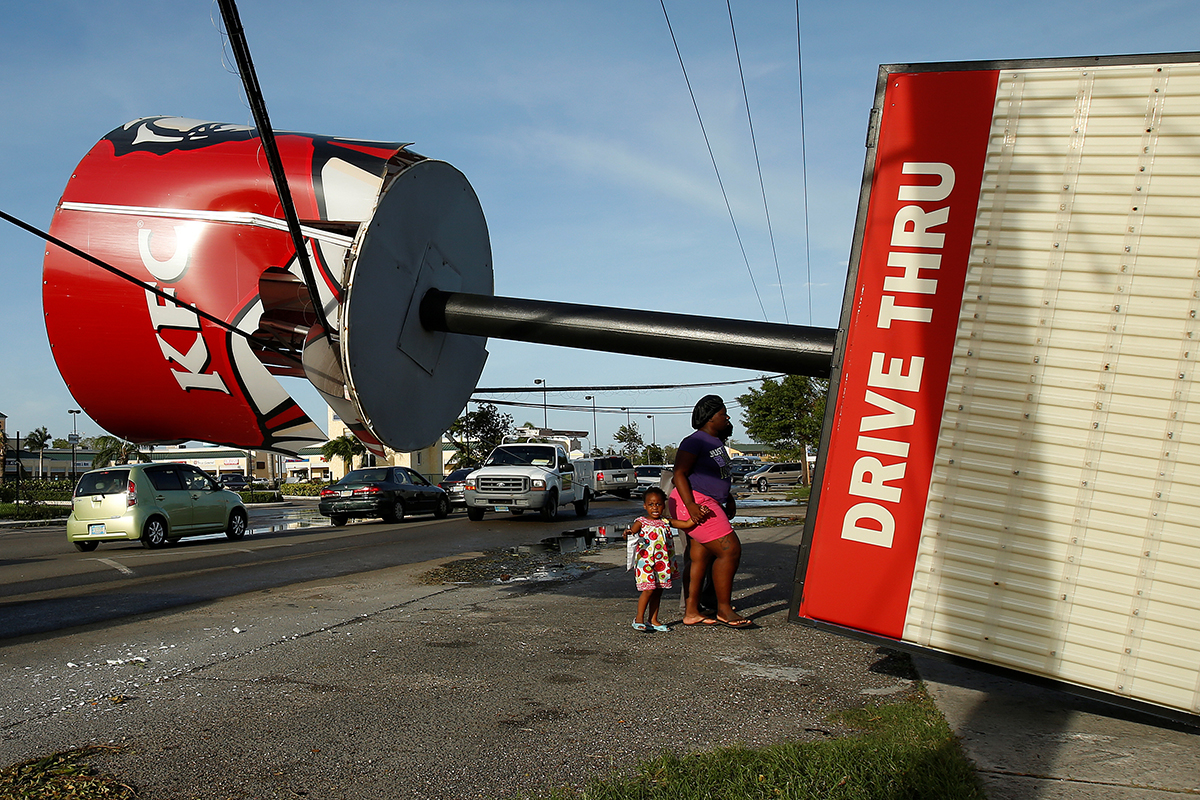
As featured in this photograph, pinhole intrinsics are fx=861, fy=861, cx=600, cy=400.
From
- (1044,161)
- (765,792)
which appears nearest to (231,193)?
(765,792)

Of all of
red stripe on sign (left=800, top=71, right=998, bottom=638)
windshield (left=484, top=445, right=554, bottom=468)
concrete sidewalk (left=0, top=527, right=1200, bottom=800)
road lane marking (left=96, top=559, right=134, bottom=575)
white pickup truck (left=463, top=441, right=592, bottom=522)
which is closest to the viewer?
concrete sidewalk (left=0, top=527, right=1200, bottom=800)

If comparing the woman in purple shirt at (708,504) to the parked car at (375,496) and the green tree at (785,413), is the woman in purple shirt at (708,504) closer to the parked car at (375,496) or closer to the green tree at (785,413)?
the parked car at (375,496)

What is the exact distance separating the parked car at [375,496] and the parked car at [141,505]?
4459 mm

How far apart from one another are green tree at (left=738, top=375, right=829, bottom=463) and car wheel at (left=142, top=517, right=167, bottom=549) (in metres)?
42.7

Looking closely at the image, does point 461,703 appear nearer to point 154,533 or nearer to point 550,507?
point 154,533

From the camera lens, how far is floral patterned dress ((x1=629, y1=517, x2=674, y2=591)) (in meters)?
6.50

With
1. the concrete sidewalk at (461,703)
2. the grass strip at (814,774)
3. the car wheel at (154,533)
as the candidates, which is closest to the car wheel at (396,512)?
the car wheel at (154,533)

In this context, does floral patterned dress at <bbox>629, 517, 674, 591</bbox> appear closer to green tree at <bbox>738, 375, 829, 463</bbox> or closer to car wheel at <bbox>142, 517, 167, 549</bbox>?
car wheel at <bbox>142, 517, 167, 549</bbox>

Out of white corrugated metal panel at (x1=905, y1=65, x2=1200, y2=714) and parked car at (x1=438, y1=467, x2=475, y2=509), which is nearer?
white corrugated metal panel at (x1=905, y1=65, x2=1200, y2=714)

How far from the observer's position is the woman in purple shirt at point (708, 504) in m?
6.55

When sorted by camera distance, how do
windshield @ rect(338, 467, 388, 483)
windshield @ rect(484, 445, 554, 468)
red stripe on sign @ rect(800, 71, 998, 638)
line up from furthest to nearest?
windshield @ rect(338, 467, 388, 483) < windshield @ rect(484, 445, 554, 468) < red stripe on sign @ rect(800, 71, 998, 638)

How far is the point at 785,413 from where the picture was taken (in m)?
56.6

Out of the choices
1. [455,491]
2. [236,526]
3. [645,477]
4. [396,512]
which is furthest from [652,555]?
[645,477]

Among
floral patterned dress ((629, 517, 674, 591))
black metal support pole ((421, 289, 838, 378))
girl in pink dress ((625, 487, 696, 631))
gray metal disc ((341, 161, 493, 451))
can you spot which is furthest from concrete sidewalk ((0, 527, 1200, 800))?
black metal support pole ((421, 289, 838, 378))
